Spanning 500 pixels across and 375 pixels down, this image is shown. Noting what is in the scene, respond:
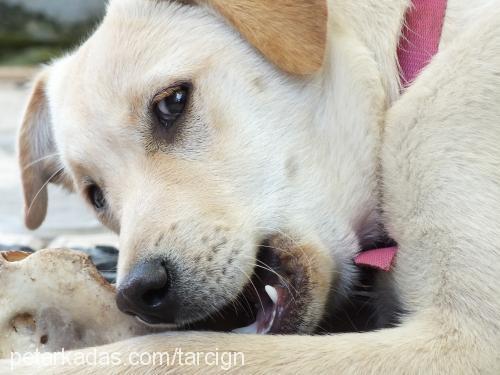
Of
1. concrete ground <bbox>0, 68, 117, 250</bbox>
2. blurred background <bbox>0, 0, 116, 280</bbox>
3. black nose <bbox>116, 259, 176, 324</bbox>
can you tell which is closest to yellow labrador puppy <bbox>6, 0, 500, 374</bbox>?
black nose <bbox>116, 259, 176, 324</bbox>

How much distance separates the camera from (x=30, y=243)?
344 centimetres

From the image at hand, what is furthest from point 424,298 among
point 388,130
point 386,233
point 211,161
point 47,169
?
point 47,169

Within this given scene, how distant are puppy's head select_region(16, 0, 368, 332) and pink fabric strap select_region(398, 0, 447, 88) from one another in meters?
0.24

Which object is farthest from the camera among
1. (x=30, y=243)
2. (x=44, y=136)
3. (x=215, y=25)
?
A: (x=30, y=243)

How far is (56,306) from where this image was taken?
179cm

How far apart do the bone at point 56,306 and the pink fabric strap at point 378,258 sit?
52cm

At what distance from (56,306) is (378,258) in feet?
2.43

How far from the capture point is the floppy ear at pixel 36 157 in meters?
2.75

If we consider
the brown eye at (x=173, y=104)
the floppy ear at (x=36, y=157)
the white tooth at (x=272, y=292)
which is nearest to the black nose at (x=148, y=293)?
the white tooth at (x=272, y=292)

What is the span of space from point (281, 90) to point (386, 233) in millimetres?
433

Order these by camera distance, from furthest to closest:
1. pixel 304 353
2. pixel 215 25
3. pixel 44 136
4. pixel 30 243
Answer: pixel 30 243
pixel 44 136
pixel 215 25
pixel 304 353

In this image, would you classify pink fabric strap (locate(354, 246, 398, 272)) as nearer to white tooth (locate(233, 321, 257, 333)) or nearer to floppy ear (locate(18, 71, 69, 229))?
white tooth (locate(233, 321, 257, 333))

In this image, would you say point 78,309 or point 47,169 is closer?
point 78,309

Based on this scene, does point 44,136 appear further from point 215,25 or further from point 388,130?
point 388,130
